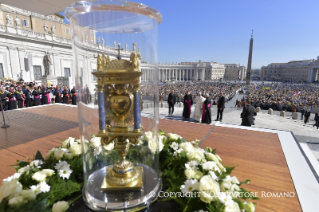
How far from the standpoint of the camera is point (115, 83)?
1.50m

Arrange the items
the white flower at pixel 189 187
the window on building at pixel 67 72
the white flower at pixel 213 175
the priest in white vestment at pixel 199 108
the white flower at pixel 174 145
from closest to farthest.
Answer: the white flower at pixel 189 187, the white flower at pixel 213 175, the white flower at pixel 174 145, the priest in white vestment at pixel 199 108, the window on building at pixel 67 72

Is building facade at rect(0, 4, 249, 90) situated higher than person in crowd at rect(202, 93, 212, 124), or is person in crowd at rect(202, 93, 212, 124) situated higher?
building facade at rect(0, 4, 249, 90)

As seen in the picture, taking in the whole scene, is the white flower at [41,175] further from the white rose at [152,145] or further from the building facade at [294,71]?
the building facade at [294,71]

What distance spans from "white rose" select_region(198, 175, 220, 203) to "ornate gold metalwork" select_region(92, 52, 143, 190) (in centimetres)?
61

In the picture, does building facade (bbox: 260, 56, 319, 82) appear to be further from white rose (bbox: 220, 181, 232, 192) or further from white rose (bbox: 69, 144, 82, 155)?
white rose (bbox: 69, 144, 82, 155)

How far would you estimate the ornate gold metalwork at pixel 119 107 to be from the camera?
150 cm

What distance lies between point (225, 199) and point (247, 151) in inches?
72.1

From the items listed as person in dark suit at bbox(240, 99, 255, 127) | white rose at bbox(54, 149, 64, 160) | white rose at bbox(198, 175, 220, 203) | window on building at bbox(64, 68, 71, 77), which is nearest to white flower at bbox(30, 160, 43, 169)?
white rose at bbox(54, 149, 64, 160)

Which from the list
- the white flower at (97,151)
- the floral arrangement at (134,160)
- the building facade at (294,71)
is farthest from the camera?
the building facade at (294,71)

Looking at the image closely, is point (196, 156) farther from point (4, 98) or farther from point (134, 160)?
point (4, 98)

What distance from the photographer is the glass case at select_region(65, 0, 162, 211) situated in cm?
149

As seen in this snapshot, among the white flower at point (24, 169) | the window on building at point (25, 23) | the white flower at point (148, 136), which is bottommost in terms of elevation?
the white flower at point (24, 169)

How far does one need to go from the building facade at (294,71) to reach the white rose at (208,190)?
109 m

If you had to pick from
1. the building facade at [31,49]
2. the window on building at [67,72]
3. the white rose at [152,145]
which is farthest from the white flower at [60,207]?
the window on building at [67,72]
